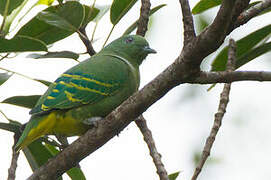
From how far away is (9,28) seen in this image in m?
3.76

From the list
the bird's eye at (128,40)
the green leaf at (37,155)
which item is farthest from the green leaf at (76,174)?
the bird's eye at (128,40)

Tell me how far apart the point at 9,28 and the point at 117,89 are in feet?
2.96

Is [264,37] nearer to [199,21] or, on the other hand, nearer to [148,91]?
[199,21]

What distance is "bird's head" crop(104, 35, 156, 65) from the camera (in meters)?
4.45

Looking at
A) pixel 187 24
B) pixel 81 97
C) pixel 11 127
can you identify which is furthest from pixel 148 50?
pixel 187 24

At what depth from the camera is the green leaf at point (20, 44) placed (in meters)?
3.32

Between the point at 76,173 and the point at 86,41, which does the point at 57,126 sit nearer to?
the point at 76,173

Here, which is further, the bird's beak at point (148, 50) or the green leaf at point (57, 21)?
the bird's beak at point (148, 50)

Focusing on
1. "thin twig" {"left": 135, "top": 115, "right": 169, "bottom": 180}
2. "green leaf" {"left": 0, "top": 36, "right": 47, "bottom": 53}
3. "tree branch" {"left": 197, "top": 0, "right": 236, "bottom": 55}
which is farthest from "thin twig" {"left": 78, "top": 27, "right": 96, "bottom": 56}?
"tree branch" {"left": 197, "top": 0, "right": 236, "bottom": 55}

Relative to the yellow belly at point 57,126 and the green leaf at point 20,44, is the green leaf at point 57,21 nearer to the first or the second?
the green leaf at point 20,44

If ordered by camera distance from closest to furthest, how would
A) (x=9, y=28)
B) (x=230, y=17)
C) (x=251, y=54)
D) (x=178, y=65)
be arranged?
(x=230, y=17)
(x=178, y=65)
(x=251, y=54)
(x=9, y=28)

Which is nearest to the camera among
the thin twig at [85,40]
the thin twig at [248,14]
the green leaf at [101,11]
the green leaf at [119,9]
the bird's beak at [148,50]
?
the thin twig at [248,14]

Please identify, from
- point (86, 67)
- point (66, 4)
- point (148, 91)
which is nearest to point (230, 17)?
point (148, 91)

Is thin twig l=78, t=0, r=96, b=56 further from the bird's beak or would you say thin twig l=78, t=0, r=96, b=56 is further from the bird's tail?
the bird's beak
